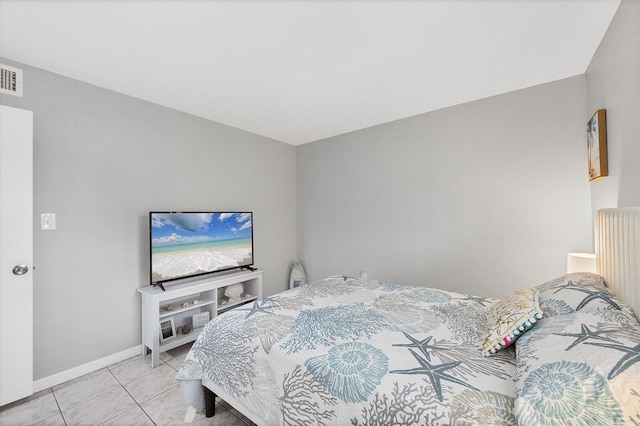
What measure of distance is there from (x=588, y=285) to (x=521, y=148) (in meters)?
1.60

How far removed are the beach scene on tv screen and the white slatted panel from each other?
3.18 m

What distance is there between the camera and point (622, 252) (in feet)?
4.43

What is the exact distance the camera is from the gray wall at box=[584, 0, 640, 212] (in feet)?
4.51

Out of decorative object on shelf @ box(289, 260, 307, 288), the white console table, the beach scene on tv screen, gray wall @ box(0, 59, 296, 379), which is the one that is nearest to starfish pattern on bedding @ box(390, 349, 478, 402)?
the white console table

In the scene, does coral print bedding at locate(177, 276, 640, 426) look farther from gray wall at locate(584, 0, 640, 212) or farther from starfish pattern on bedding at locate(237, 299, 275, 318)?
gray wall at locate(584, 0, 640, 212)

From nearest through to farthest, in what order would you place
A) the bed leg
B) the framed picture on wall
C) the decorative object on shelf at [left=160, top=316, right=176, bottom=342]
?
the bed leg → the framed picture on wall → the decorative object on shelf at [left=160, top=316, right=176, bottom=342]

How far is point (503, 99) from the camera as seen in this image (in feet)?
8.69

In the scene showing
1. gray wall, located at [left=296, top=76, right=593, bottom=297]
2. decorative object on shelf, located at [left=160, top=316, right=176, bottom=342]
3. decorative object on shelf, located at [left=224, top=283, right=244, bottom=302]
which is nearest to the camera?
gray wall, located at [left=296, top=76, right=593, bottom=297]

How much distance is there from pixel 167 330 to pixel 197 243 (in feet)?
2.87

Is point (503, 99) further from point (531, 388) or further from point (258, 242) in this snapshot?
point (258, 242)

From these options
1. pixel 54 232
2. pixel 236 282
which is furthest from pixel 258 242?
pixel 54 232

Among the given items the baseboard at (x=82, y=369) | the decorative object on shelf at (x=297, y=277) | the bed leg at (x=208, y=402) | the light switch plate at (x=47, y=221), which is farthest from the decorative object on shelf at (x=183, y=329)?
the decorative object on shelf at (x=297, y=277)

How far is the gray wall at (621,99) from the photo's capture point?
138 cm

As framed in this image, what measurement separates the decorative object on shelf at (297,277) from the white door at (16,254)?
2718mm
